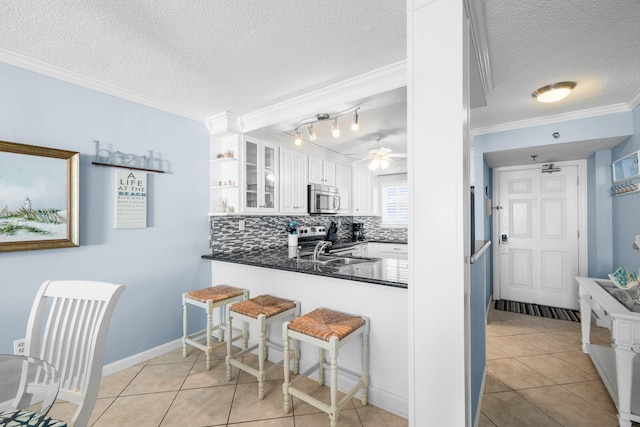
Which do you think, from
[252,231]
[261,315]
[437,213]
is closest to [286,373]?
[261,315]

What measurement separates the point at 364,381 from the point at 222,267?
1.85 metres

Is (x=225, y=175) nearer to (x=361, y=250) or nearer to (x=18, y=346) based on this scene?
(x=18, y=346)

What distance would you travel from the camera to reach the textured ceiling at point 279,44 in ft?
5.07

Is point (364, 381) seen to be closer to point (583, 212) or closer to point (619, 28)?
point (619, 28)

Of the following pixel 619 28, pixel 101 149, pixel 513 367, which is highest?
pixel 619 28

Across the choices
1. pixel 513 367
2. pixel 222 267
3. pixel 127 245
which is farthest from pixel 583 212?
pixel 127 245

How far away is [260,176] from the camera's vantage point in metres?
3.49


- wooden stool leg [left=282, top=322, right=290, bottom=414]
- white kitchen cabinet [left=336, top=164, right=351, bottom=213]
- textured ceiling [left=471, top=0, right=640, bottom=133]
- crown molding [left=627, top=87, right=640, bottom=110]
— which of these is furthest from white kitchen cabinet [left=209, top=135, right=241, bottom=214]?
crown molding [left=627, top=87, right=640, bottom=110]

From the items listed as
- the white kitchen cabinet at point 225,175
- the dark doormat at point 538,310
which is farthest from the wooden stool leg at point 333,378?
the dark doormat at point 538,310

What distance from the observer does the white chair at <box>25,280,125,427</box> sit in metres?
1.30

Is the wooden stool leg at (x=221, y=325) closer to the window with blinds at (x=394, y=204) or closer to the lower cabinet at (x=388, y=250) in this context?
the lower cabinet at (x=388, y=250)

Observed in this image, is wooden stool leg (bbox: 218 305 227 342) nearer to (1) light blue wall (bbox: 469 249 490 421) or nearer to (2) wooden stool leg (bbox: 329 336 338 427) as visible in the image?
(2) wooden stool leg (bbox: 329 336 338 427)

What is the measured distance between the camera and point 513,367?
2.59 m

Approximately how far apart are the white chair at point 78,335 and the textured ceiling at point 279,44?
147 cm
